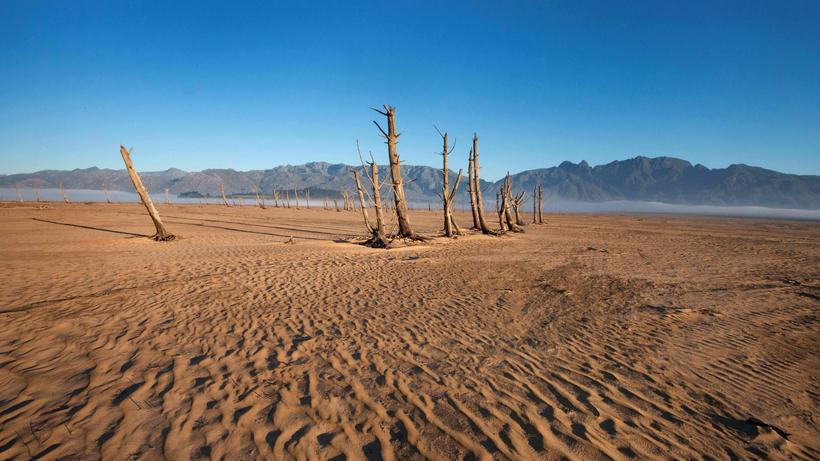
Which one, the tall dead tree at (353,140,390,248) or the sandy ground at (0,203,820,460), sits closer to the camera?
the sandy ground at (0,203,820,460)

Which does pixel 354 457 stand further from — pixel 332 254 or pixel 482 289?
pixel 332 254

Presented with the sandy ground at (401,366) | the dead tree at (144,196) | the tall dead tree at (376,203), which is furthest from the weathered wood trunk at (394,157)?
the dead tree at (144,196)

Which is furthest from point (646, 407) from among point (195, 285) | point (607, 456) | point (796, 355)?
point (195, 285)

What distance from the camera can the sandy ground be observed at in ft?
9.71

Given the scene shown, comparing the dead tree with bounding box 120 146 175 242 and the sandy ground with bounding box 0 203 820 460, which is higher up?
the dead tree with bounding box 120 146 175 242

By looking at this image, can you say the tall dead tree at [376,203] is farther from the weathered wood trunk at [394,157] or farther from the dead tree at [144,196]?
the dead tree at [144,196]

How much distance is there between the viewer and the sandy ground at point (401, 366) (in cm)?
296

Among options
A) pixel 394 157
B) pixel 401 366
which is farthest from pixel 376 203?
pixel 401 366

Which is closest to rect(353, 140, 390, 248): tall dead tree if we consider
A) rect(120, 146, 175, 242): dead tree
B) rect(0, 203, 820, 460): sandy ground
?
rect(0, 203, 820, 460): sandy ground

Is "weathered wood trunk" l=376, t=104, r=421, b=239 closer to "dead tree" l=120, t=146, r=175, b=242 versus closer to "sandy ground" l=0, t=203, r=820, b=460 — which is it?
"sandy ground" l=0, t=203, r=820, b=460

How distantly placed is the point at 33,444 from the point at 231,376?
156cm

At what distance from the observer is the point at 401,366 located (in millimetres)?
4293

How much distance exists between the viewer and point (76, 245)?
1330 cm

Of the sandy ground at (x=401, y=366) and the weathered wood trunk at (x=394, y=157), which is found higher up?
the weathered wood trunk at (x=394, y=157)
